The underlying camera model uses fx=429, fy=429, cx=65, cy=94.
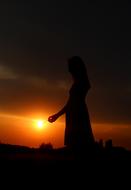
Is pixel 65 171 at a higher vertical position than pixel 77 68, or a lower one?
lower

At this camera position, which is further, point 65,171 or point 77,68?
point 77,68

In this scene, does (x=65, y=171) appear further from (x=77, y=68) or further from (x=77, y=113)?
(x=77, y=68)

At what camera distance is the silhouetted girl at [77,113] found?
1209 cm

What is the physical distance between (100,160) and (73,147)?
123 centimetres

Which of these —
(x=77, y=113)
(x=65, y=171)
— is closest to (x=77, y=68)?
(x=77, y=113)

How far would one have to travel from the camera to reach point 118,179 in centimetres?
1029

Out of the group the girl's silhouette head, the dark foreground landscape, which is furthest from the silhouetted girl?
the dark foreground landscape

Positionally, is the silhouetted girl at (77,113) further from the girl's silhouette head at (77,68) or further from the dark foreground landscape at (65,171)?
the dark foreground landscape at (65,171)

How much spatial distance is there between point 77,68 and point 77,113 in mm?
1281

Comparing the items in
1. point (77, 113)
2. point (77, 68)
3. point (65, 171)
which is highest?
point (77, 68)

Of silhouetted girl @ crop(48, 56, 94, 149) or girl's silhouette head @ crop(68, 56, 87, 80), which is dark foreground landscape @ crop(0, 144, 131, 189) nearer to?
silhouetted girl @ crop(48, 56, 94, 149)

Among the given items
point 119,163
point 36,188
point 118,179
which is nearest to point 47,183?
point 36,188

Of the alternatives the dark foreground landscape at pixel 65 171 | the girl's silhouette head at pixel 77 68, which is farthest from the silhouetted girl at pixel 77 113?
the dark foreground landscape at pixel 65 171

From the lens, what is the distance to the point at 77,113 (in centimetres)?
1223
